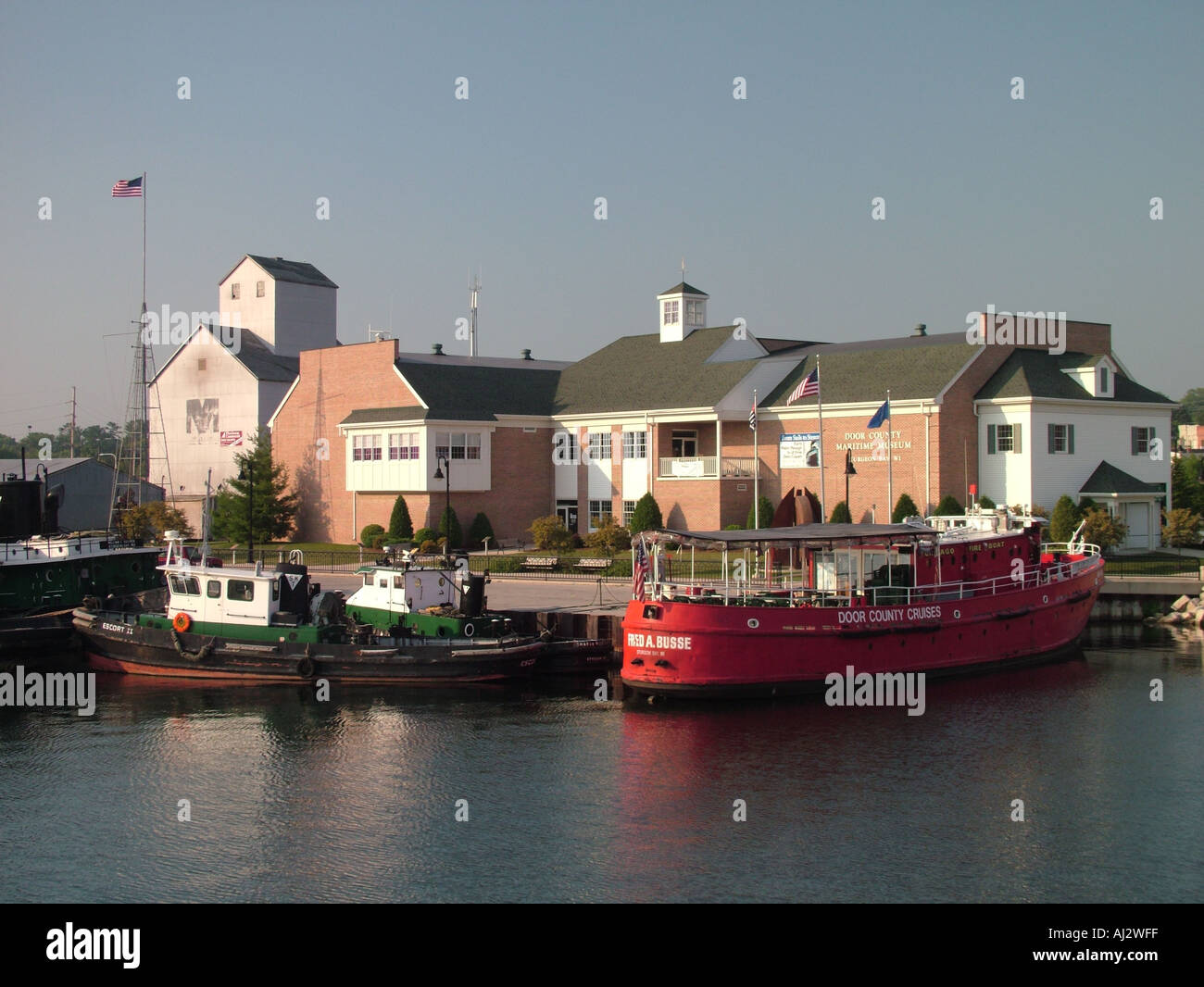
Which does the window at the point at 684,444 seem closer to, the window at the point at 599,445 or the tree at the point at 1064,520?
the window at the point at 599,445

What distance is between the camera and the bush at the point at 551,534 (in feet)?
190

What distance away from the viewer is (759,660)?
32031 mm

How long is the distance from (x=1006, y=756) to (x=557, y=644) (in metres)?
13.6

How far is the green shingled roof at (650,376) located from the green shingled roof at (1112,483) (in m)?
15.7

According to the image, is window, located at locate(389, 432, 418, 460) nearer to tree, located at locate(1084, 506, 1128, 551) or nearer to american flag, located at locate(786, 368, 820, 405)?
american flag, located at locate(786, 368, 820, 405)

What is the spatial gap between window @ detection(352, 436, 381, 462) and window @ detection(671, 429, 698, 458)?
47.3 feet

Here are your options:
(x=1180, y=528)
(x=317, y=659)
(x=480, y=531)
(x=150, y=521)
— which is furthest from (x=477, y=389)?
(x=1180, y=528)

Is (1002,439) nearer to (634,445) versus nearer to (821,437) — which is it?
(821,437)

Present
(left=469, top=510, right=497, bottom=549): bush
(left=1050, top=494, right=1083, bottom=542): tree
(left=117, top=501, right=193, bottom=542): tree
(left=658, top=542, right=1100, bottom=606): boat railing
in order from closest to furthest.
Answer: (left=658, top=542, right=1100, bottom=606): boat railing → (left=1050, top=494, right=1083, bottom=542): tree → (left=469, top=510, right=497, bottom=549): bush → (left=117, top=501, right=193, bottom=542): tree

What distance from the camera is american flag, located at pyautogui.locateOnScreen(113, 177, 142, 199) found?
59656 mm

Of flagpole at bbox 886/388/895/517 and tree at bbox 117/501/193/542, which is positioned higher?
flagpole at bbox 886/388/895/517

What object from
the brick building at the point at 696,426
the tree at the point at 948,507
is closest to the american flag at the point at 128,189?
the brick building at the point at 696,426

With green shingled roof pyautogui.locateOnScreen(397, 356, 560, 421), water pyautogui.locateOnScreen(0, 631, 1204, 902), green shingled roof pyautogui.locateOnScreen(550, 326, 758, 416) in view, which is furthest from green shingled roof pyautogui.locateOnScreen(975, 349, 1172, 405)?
green shingled roof pyautogui.locateOnScreen(397, 356, 560, 421)
